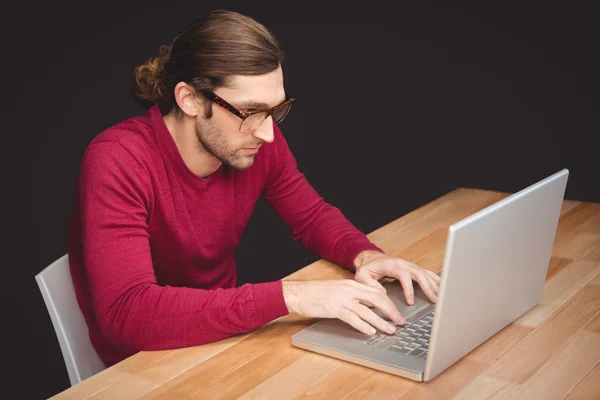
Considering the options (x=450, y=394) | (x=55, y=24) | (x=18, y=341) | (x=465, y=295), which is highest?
(x=55, y=24)

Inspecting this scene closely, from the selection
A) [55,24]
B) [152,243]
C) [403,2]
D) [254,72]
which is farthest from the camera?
[403,2]

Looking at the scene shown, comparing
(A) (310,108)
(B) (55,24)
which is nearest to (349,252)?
(B) (55,24)

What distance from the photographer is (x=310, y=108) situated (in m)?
3.72

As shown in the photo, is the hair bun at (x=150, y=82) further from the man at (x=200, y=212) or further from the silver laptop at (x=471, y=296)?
the silver laptop at (x=471, y=296)

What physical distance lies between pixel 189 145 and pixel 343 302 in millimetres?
644

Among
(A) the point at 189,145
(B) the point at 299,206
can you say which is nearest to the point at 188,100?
(A) the point at 189,145

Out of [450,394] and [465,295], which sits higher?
[465,295]

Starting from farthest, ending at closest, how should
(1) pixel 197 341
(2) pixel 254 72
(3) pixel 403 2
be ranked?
(3) pixel 403 2 → (2) pixel 254 72 → (1) pixel 197 341

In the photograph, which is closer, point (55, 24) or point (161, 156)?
point (161, 156)

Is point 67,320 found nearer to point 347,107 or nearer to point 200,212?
point 200,212

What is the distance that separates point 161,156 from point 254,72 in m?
0.31

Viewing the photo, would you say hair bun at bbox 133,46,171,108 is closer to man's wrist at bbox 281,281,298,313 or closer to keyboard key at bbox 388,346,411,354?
man's wrist at bbox 281,281,298,313

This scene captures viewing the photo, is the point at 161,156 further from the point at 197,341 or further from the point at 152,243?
the point at 197,341

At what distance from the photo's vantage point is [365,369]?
1380 mm
